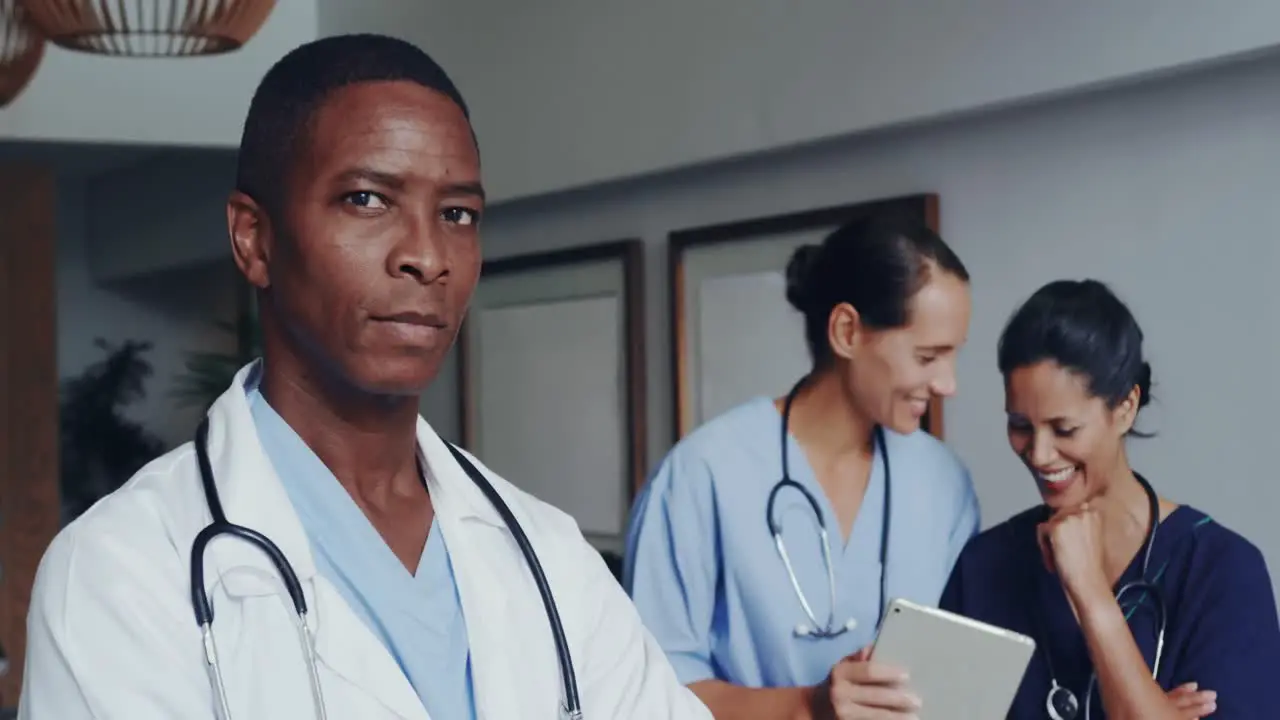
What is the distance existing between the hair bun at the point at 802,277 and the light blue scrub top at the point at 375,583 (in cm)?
116

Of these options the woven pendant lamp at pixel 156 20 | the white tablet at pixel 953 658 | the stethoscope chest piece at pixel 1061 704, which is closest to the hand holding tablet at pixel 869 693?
the white tablet at pixel 953 658

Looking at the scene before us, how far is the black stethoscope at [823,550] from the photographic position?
6.30 ft

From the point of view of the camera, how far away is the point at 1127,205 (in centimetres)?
243

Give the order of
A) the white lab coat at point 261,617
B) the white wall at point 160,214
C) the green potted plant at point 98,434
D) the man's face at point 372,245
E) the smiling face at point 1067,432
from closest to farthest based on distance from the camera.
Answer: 1. the white lab coat at point 261,617
2. the man's face at point 372,245
3. the smiling face at point 1067,432
4. the white wall at point 160,214
5. the green potted plant at point 98,434

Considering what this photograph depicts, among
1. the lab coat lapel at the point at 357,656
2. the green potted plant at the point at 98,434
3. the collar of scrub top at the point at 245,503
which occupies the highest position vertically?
the collar of scrub top at the point at 245,503

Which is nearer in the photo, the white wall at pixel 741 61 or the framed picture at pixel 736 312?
the white wall at pixel 741 61

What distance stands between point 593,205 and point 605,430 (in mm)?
546

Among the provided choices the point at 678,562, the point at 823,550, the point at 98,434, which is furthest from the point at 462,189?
the point at 98,434

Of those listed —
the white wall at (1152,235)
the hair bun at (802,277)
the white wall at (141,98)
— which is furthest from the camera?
the white wall at (141,98)

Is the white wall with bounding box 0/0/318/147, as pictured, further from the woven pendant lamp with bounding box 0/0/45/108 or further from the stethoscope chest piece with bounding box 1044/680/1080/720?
the stethoscope chest piece with bounding box 1044/680/1080/720

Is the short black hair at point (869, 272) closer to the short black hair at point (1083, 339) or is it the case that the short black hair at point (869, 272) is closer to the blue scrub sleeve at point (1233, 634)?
the short black hair at point (1083, 339)

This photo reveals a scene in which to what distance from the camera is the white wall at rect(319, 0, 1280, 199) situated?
2.36 metres

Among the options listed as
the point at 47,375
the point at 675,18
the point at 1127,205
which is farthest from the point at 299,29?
the point at 1127,205

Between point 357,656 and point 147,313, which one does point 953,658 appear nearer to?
point 357,656
